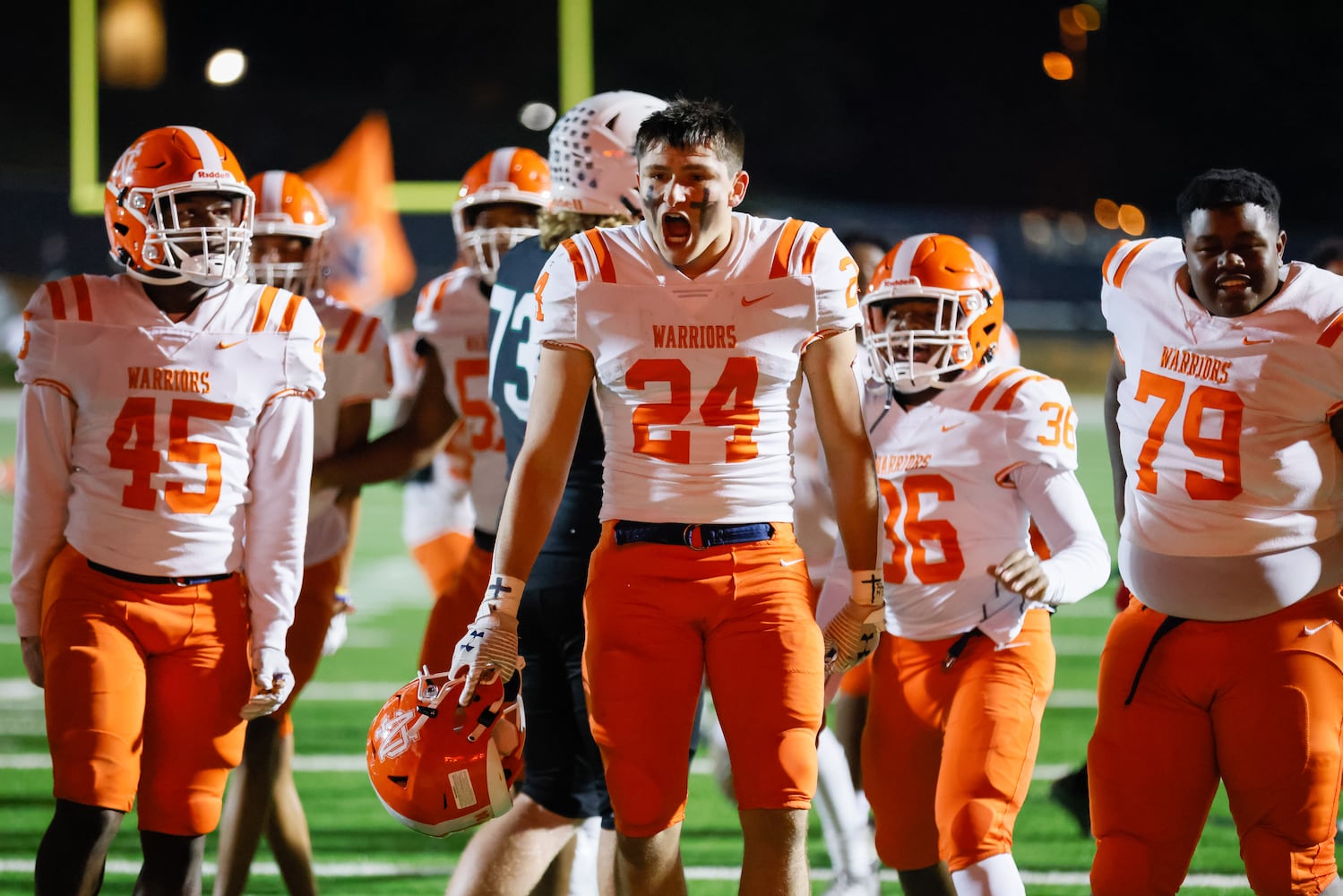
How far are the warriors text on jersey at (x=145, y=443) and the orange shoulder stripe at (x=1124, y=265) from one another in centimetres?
176

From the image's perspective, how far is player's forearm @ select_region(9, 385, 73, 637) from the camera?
3150 mm

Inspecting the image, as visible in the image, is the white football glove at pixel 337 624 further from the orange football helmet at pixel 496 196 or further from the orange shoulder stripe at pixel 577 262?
the orange shoulder stripe at pixel 577 262

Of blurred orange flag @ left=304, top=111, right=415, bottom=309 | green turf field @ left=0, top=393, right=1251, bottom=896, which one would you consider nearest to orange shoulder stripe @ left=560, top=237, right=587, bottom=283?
green turf field @ left=0, top=393, right=1251, bottom=896

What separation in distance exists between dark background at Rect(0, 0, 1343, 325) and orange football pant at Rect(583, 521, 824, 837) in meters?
13.0

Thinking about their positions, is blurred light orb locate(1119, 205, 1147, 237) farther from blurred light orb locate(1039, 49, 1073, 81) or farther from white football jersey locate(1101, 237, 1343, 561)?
white football jersey locate(1101, 237, 1343, 561)

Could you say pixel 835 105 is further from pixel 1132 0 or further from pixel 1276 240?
pixel 1276 240

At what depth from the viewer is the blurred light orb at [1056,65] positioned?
Answer: 71.7 ft

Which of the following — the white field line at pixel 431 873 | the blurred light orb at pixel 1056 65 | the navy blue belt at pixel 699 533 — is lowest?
the white field line at pixel 431 873

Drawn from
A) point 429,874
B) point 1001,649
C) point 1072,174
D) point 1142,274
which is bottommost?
point 429,874

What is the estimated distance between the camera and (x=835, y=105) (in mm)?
21484

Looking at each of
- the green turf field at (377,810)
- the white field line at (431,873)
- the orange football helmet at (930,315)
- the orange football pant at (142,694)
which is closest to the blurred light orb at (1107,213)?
the green turf field at (377,810)

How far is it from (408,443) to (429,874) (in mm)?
1344

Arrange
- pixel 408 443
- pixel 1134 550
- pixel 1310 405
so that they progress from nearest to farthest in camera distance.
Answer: pixel 1310 405 → pixel 1134 550 → pixel 408 443

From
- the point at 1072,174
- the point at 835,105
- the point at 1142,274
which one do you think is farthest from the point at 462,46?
the point at 1142,274
